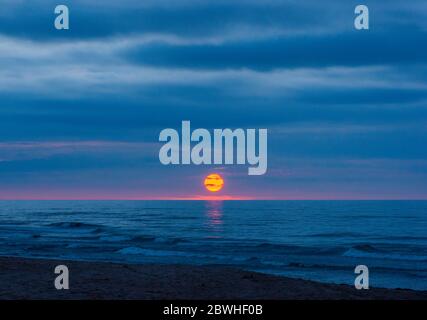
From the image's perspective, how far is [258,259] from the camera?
119ft

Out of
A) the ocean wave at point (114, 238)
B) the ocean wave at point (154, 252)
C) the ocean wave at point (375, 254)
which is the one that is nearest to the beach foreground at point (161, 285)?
the ocean wave at point (154, 252)

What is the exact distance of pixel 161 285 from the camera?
1627 cm

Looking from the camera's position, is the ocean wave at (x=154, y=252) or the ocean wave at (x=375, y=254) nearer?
the ocean wave at (x=375, y=254)

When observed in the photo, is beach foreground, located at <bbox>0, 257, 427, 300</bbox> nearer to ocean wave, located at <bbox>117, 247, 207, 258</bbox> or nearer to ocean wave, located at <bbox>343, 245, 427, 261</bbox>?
ocean wave, located at <bbox>117, 247, 207, 258</bbox>

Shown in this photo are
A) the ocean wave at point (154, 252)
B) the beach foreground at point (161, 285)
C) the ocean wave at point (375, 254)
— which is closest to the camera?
the beach foreground at point (161, 285)

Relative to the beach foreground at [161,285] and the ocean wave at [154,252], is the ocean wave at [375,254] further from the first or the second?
the beach foreground at [161,285]

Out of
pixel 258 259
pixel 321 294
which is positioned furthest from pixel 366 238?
pixel 321 294

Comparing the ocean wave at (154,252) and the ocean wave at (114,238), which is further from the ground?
the ocean wave at (114,238)

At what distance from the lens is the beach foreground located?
48.0ft

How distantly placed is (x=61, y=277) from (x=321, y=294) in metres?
7.73

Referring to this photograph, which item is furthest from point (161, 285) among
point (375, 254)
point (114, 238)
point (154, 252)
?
point (114, 238)

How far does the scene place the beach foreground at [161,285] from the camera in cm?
1464

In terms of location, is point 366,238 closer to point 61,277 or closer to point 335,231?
point 335,231
